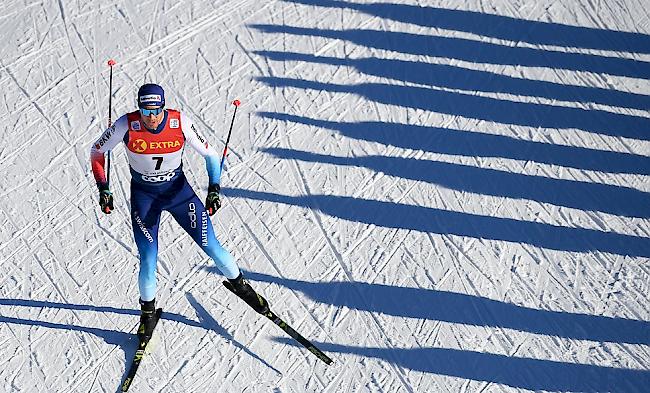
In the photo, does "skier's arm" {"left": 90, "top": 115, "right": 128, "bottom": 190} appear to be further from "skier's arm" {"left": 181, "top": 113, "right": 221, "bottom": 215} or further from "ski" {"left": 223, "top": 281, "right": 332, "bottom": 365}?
"ski" {"left": 223, "top": 281, "right": 332, "bottom": 365}

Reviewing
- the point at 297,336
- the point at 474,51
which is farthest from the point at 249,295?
the point at 474,51

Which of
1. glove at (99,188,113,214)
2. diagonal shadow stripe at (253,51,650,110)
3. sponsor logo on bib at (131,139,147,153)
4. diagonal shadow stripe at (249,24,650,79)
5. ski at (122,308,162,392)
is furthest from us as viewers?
diagonal shadow stripe at (249,24,650,79)

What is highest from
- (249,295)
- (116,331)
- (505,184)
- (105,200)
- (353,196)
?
(505,184)

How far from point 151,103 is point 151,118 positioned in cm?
14

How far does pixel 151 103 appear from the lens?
21.0 feet

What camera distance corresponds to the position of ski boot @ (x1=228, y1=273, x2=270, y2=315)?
24.0 ft

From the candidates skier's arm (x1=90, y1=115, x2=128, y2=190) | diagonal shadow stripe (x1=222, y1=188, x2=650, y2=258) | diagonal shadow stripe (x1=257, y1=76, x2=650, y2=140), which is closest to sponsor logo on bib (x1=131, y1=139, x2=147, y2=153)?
skier's arm (x1=90, y1=115, x2=128, y2=190)

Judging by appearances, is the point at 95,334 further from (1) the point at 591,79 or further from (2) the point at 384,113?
(1) the point at 591,79

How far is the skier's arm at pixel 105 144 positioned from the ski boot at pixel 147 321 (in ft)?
3.55

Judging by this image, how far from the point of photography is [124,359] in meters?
7.26

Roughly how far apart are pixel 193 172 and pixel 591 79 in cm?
454

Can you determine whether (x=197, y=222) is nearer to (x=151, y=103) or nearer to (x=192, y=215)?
(x=192, y=215)

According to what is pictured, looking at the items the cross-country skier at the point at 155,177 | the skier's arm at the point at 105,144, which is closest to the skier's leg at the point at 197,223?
the cross-country skier at the point at 155,177

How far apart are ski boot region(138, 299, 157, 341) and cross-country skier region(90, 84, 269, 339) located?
11 centimetres
